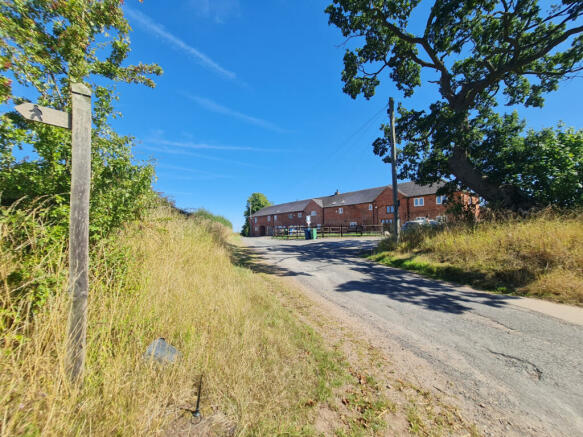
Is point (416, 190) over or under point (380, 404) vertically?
over

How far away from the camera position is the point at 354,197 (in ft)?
128

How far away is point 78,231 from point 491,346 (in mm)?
5059

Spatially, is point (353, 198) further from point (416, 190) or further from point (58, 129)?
point (58, 129)

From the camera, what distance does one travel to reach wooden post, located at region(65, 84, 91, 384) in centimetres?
181

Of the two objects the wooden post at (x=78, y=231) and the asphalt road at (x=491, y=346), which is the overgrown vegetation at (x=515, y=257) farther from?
the wooden post at (x=78, y=231)

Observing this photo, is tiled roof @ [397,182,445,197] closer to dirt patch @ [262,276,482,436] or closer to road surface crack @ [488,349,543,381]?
road surface crack @ [488,349,543,381]

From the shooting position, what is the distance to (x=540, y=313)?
12.1ft

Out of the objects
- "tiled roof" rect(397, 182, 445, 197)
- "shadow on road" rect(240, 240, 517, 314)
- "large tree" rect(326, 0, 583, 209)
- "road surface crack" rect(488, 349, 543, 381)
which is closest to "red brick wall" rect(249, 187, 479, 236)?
"tiled roof" rect(397, 182, 445, 197)

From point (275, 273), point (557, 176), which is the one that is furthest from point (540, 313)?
point (557, 176)

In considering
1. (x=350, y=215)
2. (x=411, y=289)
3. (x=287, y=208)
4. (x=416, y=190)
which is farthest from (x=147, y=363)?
(x=287, y=208)

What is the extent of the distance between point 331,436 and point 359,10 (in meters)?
13.9

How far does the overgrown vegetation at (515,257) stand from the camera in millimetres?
4578

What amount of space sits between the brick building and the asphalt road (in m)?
23.8

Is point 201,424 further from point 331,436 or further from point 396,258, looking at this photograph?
point 396,258
